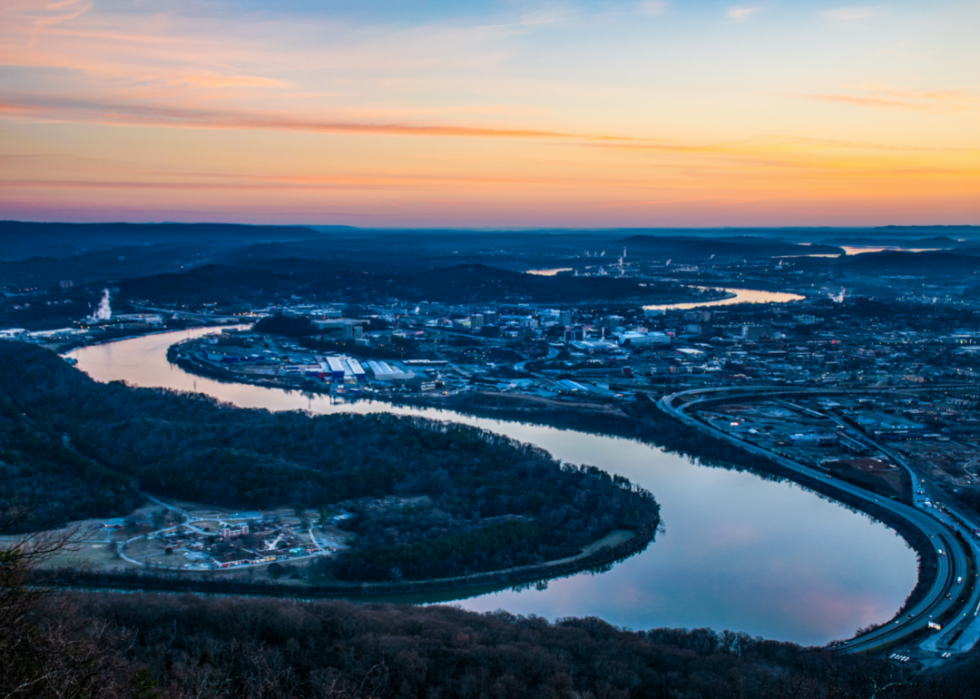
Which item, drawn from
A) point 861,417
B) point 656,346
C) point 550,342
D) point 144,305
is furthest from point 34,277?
point 861,417

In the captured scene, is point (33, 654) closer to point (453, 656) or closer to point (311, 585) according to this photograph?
point (453, 656)

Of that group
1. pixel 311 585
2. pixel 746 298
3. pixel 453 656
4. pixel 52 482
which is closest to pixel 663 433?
pixel 311 585

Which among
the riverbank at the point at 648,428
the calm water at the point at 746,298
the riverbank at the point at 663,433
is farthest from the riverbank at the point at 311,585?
the calm water at the point at 746,298

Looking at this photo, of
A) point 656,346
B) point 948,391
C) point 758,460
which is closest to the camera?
point 758,460

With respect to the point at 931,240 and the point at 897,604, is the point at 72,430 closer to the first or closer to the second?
the point at 897,604

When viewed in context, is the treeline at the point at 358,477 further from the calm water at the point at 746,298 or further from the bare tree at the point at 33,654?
the calm water at the point at 746,298

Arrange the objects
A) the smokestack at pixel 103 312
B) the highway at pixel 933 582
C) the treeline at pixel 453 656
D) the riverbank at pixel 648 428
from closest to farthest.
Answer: the treeline at pixel 453 656 → the highway at pixel 933 582 → the riverbank at pixel 648 428 → the smokestack at pixel 103 312
